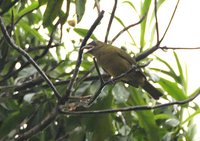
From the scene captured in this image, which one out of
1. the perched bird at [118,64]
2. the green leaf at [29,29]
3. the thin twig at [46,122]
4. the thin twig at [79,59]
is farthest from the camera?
the green leaf at [29,29]

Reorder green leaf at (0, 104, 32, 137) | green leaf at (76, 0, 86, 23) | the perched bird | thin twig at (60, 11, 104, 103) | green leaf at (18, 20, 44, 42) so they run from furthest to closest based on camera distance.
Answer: green leaf at (18, 20, 44, 42)
the perched bird
green leaf at (0, 104, 32, 137)
green leaf at (76, 0, 86, 23)
thin twig at (60, 11, 104, 103)

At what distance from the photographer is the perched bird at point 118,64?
1.82 metres

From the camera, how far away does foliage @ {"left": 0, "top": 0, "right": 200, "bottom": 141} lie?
5.52 feet

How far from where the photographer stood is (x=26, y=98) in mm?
1742

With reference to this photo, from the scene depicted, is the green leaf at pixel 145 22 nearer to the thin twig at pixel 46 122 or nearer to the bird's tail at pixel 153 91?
the bird's tail at pixel 153 91

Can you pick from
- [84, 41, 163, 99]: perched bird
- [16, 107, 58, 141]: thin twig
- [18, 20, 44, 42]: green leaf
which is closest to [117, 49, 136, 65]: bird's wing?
[84, 41, 163, 99]: perched bird

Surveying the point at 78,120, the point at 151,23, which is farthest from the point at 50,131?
the point at 151,23

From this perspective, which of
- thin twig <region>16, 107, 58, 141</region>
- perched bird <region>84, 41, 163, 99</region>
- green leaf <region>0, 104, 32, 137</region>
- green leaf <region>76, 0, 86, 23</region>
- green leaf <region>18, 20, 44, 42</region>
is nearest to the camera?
thin twig <region>16, 107, 58, 141</region>

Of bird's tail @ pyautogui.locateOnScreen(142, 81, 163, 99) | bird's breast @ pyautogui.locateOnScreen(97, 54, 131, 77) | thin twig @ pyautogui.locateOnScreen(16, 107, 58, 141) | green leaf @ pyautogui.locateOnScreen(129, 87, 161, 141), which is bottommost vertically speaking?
green leaf @ pyautogui.locateOnScreen(129, 87, 161, 141)

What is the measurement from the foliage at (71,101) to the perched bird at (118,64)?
40 mm

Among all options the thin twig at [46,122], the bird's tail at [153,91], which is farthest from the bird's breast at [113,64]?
the thin twig at [46,122]

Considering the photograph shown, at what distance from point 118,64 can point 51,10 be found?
45 cm

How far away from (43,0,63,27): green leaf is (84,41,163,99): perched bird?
10.7 inches

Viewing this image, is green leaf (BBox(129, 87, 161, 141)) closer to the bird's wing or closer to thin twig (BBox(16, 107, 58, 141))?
the bird's wing
